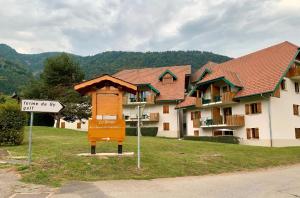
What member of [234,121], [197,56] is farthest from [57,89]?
[197,56]

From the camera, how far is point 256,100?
1400 inches

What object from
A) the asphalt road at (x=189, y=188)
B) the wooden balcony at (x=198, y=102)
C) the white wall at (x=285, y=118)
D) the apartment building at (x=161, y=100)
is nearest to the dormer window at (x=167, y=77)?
the apartment building at (x=161, y=100)

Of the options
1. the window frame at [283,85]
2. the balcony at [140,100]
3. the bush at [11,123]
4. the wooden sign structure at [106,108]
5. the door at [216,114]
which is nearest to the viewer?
the wooden sign structure at [106,108]

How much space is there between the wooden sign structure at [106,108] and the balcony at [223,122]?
2233 cm

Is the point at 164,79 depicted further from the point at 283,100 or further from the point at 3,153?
the point at 3,153

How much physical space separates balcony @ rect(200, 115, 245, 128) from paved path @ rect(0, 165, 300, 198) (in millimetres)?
23108

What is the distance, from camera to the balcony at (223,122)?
120ft

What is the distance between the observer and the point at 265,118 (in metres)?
34.3

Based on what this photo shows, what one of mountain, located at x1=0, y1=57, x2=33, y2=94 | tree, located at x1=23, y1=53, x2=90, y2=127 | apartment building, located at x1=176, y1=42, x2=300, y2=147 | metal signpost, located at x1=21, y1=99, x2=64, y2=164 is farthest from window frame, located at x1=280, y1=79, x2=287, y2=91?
mountain, located at x1=0, y1=57, x2=33, y2=94

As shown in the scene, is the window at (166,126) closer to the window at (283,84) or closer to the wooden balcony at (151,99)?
the wooden balcony at (151,99)

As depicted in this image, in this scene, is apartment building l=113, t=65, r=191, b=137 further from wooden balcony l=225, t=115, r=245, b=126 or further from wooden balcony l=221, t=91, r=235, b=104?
wooden balcony l=225, t=115, r=245, b=126

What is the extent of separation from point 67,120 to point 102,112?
3913 centimetres

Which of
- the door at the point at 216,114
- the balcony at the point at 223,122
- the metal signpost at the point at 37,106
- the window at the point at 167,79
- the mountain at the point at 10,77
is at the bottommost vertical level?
the metal signpost at the point at 37,106

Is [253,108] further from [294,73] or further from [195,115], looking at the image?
[195,115]
